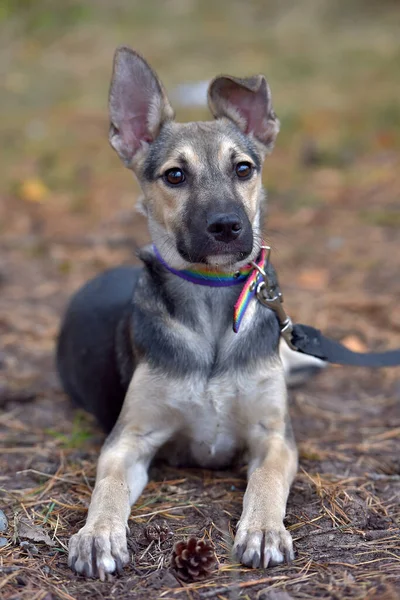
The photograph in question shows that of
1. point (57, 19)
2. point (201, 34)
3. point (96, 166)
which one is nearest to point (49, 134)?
point (96, 166)

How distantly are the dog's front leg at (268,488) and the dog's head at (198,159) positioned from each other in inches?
33.1

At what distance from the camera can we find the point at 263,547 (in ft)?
9.95

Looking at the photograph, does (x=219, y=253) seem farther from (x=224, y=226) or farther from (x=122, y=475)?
(x=122, y=475)

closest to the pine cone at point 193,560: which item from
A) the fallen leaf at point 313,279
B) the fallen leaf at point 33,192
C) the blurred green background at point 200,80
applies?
the fallen leaf at point 313,279

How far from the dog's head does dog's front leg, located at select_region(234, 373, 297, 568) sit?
842mm

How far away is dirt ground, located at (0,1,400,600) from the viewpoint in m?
3.09

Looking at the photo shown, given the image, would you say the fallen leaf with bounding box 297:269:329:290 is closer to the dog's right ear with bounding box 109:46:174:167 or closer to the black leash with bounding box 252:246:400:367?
the black leash with bounding box 252:246:400:367

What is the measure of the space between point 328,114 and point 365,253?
4831 millimetres

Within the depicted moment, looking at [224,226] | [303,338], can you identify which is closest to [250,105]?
[224,226]

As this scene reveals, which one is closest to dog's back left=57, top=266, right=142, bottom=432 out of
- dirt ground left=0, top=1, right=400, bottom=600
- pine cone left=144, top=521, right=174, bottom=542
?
dirt ground left=0, top=1, right=400, bottom=600

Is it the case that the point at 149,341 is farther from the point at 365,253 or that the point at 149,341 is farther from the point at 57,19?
the point at 57,19

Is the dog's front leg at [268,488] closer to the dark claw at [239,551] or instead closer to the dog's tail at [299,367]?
the dark claw at [239,551]

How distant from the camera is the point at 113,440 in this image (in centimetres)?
385

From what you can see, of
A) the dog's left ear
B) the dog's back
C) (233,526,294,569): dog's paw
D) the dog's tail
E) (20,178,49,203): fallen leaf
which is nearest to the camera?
(233,526,294,569): dog's paw
